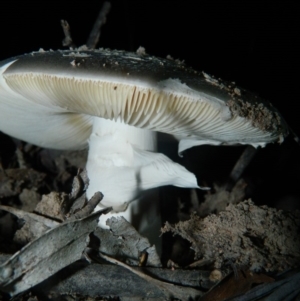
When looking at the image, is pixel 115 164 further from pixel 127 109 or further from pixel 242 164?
pixel 242 164

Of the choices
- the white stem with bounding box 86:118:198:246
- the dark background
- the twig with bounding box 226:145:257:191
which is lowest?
the twig with bounding box 226:145:257:191

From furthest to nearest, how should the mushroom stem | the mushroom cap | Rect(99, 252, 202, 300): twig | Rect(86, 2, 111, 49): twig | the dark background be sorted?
the dark background → Rect(86, 2, 111, 49): twig → the mushroom stem → Rect(99, 252, 202, 300): twig → the mushroom cap

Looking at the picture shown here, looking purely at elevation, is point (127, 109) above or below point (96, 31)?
below

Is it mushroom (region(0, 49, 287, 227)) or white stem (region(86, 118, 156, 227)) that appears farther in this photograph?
white stem (region(86, 118, 156, 227))

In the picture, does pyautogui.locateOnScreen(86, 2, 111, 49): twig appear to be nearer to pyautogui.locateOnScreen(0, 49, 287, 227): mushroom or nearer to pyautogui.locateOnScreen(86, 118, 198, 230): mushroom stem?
pyautogui.locateOnScreen(0, 49, 287, 227): mushroom

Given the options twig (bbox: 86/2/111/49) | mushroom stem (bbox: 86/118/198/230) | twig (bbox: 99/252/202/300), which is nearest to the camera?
twig (bbox: 99/252/202/300)

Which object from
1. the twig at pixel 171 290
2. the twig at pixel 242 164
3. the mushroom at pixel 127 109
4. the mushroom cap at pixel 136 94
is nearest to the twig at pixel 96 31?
the mushroom at pixel 127 109

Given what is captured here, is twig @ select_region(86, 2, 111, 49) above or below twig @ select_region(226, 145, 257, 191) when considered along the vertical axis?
above

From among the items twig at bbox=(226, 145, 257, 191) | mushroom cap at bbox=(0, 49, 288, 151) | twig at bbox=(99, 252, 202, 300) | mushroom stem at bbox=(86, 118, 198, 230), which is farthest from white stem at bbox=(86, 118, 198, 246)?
twig at bbox=(226, 145, 257, 191)

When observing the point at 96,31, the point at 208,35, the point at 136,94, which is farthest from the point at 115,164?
the point at 208,35
